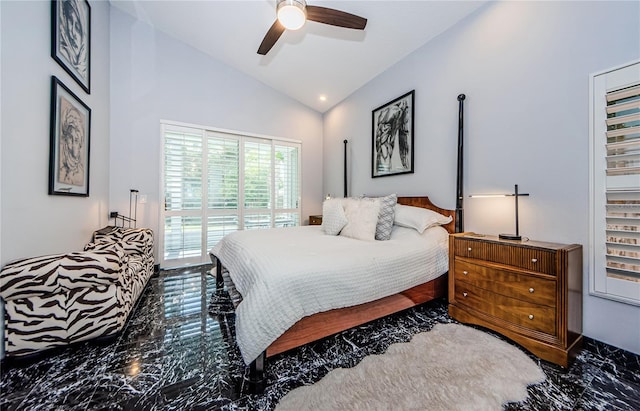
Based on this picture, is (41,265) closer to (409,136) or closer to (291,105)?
(409,136)

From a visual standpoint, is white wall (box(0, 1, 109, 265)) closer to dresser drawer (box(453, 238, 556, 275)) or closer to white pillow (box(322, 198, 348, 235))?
white pillow (box(322, 198, 348, 235))

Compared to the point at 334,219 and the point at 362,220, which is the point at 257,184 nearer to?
the point at 334,219

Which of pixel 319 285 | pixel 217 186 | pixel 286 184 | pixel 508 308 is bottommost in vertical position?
pixel 508 308

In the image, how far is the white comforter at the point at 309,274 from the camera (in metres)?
→ 1.34

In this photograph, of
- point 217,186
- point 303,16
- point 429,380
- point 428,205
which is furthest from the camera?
point 217,186

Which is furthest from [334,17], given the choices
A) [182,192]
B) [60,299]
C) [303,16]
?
[182,192]

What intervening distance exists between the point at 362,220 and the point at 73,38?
132 inches

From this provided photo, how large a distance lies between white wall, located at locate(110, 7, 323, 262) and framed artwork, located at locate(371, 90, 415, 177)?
2.09m

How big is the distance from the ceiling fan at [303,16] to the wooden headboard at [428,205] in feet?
6.34

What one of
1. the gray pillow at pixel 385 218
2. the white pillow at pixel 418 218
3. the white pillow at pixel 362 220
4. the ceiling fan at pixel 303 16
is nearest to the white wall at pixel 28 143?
the ceiling fan at pixel 303 16

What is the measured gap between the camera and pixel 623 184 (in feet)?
5.33

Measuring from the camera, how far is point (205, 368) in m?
1.53

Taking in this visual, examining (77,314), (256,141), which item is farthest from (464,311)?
(256,141)

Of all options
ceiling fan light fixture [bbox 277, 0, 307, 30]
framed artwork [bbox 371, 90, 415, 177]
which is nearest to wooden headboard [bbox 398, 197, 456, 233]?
framed artwork [bbox 371, 90, 415, 177]
